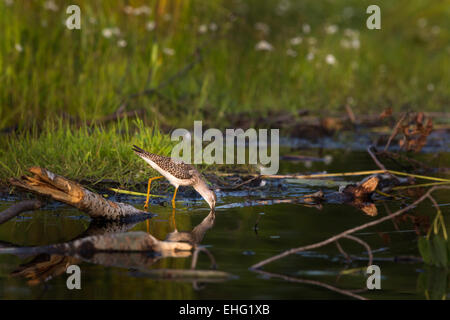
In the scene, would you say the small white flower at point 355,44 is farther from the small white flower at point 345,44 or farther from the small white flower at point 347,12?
the small white flower at point 347,12

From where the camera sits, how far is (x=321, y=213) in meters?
6.98

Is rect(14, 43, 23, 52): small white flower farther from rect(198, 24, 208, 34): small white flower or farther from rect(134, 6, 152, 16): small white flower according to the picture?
rect(198, 24, 208, 34): small white flower

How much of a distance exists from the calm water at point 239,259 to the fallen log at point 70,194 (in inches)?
6.7

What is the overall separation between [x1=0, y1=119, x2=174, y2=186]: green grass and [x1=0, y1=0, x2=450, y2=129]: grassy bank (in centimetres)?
72

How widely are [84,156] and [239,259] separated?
311cm

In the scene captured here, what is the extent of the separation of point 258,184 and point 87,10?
5.05m

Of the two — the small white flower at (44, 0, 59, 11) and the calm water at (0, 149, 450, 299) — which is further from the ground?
the small white flower at (44, 0, 59, 11)

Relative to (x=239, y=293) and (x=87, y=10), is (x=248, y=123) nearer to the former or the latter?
(x=87, y=10)

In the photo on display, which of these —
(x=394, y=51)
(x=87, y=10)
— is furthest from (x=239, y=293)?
(x=394, y=51)

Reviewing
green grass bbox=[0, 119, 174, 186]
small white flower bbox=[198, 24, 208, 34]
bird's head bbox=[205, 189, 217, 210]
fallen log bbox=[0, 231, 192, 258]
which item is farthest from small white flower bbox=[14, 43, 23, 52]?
fallen log bbox=[0, 231, 192, 258]

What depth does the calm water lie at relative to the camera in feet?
14.7

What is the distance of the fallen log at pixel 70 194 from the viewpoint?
6.04 meters

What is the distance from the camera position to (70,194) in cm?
621
